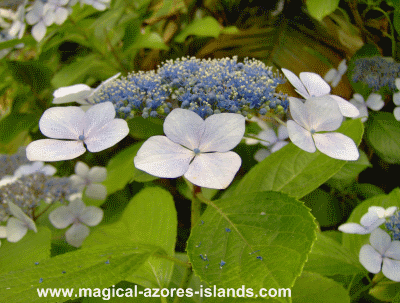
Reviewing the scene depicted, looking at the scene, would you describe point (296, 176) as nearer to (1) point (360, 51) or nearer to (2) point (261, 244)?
(2) point (261, 244)

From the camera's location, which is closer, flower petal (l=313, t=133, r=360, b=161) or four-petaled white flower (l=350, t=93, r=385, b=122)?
flower petal (l=313, t=133, r=360, b=161)

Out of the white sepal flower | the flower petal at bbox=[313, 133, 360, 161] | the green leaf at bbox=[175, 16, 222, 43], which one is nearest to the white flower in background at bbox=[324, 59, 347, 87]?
the green leaf at bbox=[175, 16, 222, 43]

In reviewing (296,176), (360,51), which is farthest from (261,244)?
(360,51)

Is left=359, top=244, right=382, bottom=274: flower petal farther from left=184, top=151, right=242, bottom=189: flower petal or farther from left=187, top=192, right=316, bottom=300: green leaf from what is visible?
left=184, top=151, right=242, bottom=189: flower petal

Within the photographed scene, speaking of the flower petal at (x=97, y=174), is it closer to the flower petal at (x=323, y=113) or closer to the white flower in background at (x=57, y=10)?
the white flower in background at (x=57, y=10)

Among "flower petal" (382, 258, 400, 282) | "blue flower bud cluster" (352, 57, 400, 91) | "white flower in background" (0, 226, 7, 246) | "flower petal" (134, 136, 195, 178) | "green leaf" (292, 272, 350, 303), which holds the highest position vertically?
"flower petal" (134, 136, 195, 178)
